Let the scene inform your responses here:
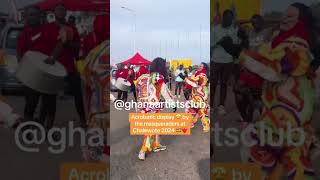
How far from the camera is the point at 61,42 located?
3.00 m

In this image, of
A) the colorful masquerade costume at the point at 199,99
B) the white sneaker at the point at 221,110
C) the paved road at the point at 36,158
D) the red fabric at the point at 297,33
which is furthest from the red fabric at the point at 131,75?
the red fabric at the point at 297,33

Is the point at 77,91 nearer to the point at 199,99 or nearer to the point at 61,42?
the point at 61,42

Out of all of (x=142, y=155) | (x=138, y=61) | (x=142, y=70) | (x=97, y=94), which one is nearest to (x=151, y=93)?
(x=142, y=70)

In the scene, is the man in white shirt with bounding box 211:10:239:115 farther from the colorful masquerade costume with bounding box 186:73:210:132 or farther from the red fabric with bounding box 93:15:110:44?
the colorful masquerade costume with bounding box 186:73:210:132

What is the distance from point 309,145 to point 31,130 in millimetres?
1761

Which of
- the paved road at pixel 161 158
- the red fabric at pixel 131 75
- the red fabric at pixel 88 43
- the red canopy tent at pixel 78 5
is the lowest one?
the paved road at pixel 161 158

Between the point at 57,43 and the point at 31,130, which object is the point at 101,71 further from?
the point at 31,130

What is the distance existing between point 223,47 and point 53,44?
1.06 m

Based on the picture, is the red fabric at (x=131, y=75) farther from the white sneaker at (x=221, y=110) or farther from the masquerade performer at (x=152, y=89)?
the white sneaker at (x=221, y=110)

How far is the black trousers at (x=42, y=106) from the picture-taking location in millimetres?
3027

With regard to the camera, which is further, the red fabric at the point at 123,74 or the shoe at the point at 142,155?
the red fabric at the point at 123,74

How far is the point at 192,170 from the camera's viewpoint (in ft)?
18.9

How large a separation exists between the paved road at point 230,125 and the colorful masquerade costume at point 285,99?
0.04 m

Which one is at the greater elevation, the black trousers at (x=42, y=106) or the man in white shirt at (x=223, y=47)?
the man in white shirt at (x=223, y=47)
